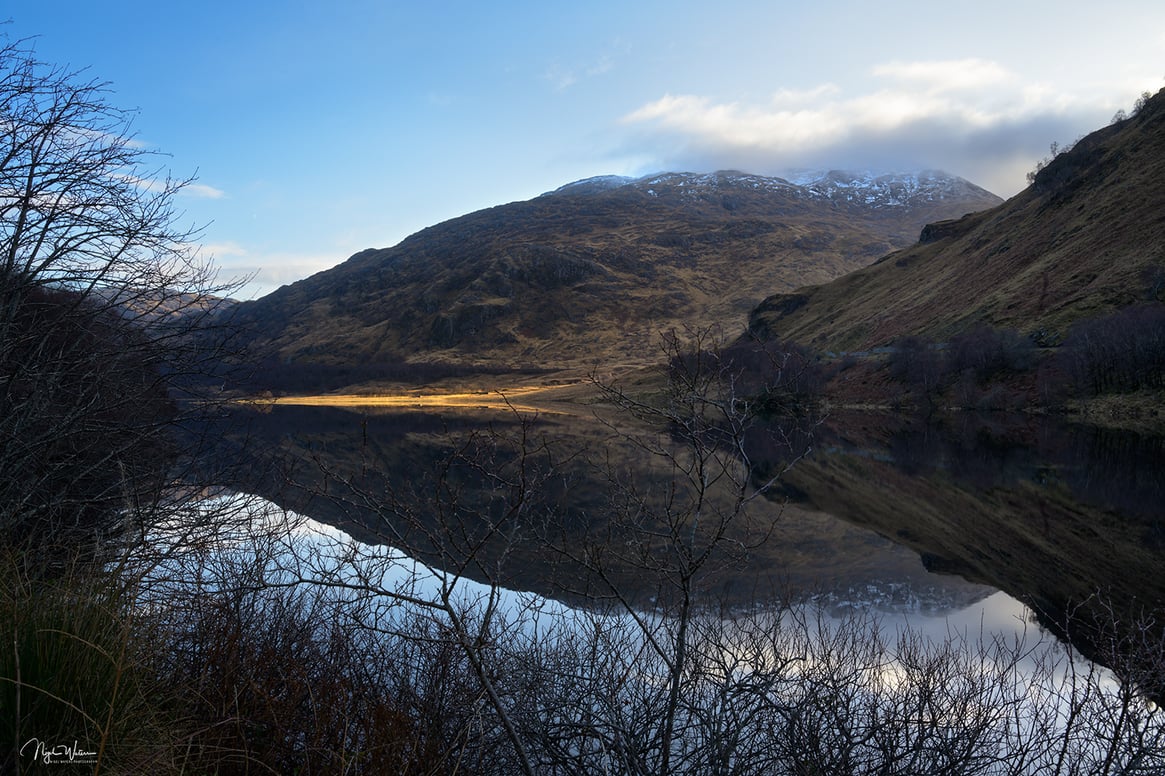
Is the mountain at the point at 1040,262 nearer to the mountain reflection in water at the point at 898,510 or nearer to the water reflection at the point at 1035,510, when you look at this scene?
the water reflection at the point at 1035,510

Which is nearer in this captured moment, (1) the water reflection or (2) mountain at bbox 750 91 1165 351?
(1) the water reflection

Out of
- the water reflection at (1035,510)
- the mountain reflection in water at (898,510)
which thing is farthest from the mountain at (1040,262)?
the mountain reflection in water at (898,510)

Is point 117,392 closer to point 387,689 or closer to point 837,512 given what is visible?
point 387,689

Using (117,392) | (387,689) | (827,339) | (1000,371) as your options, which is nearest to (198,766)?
(387,689)

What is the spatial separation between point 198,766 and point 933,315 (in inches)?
3085

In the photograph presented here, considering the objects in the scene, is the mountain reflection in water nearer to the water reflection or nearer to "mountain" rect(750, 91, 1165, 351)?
the water reflection

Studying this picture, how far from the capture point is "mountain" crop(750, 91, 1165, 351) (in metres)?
55.2

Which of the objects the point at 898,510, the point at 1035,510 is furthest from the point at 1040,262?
the point at 898,510

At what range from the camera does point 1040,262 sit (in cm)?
6619

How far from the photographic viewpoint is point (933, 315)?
71.1 metres

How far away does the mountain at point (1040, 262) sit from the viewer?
181 ft

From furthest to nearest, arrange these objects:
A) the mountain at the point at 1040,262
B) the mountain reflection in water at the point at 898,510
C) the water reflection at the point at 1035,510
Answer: the mountain at the point at 1040,262, the water reflection at the point at 1035,510, the mountain reflection in water at the point at 898,510

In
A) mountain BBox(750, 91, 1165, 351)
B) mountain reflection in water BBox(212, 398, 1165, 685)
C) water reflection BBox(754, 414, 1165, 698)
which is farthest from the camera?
mountain BBox(750, 91, 1165, 351)

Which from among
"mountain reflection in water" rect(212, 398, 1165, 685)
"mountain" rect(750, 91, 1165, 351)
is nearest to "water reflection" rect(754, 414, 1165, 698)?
"mountain reflection in water" rect(212, 398, 1165, 685)
